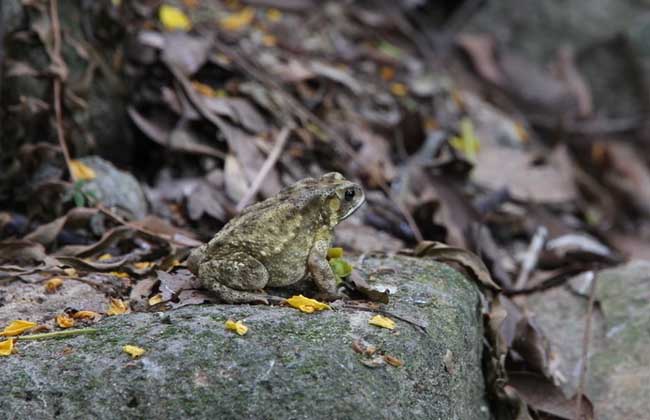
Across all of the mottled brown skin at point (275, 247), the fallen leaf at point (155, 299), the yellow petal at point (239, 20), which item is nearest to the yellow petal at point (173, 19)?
the yellow petal at point (239, 20)

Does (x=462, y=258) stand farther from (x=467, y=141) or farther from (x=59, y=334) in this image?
(x=467, y=141)

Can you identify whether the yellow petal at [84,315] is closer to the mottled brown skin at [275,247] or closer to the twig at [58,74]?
the mottled brown skin at [275,247]

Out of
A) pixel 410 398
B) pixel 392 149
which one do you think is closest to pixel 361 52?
pixel 392 149

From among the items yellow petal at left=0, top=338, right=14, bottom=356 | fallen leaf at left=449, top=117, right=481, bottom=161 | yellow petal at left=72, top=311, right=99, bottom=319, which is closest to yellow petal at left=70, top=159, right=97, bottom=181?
yellow petal at left=72, top=311, right=99, bottom=319

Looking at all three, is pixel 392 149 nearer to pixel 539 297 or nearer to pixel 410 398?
pixel 539 297

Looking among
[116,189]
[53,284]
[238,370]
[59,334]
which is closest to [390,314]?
[238,370]

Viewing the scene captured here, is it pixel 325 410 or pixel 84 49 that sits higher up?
pixel 84 49
